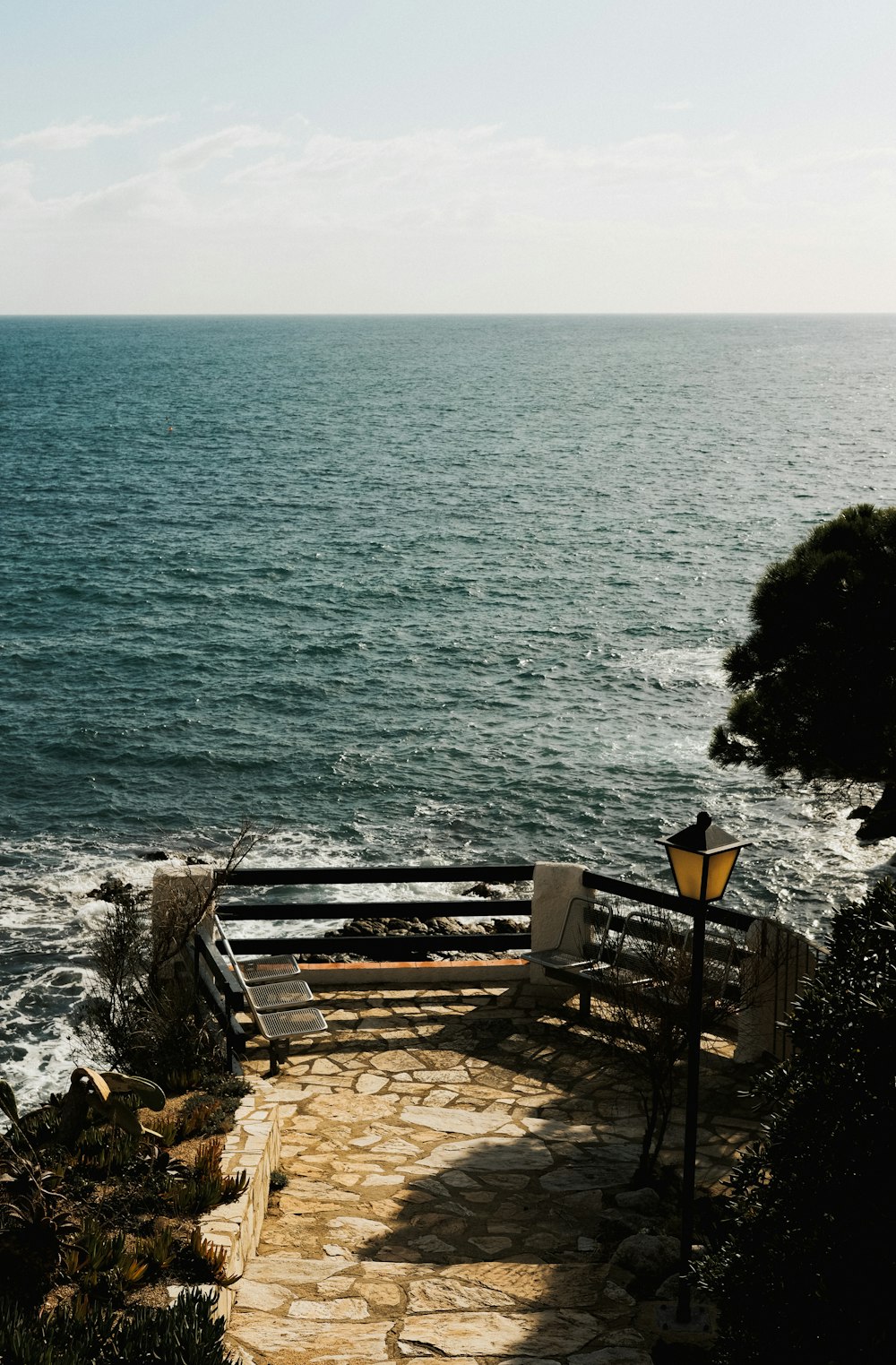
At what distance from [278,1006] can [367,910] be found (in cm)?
206

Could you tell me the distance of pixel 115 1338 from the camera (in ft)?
15.5

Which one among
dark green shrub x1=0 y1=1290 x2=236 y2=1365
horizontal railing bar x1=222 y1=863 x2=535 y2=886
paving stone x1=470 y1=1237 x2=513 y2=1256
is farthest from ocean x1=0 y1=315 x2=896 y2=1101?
dark green shrub x1=0 y1=1290 x2=236 y2=1365

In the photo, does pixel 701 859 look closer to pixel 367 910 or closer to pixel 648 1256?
pixel 648 1256

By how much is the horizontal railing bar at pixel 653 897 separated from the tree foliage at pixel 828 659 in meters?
2.04

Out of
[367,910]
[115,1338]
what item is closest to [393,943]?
[367,910]

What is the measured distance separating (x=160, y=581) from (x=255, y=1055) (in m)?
33.8

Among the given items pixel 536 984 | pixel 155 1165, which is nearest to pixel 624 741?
pixel 536 984

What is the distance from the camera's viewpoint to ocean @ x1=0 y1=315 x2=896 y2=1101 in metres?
22.7

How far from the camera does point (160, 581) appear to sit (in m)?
42.2

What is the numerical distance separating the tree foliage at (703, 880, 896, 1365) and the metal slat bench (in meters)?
5.10

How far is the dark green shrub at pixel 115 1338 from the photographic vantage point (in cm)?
452

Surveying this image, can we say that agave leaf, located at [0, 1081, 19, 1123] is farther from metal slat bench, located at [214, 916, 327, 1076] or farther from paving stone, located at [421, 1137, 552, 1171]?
metal slat bench, located at [214, 916, 327, 1076]

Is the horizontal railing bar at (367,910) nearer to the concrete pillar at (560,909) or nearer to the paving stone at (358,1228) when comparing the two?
the concrete pillar at (560,909)

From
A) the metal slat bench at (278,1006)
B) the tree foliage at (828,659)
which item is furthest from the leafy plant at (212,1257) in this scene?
the tree foliage at (828,659)
